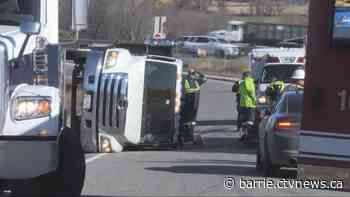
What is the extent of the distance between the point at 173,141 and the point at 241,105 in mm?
3459

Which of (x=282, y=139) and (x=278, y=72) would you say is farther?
(x=278, y=72)

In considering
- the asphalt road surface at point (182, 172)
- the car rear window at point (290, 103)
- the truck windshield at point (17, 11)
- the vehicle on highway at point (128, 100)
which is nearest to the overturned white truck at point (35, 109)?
the truck windshield at point (17, 11)

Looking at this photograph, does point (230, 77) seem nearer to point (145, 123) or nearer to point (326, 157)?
point (145, 123)

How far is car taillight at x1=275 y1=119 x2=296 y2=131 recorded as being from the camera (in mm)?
13516

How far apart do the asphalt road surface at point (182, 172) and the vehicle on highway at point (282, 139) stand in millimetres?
283

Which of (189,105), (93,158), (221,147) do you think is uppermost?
(189,105)

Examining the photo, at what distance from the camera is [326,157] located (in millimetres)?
7457

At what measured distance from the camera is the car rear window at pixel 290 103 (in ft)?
46.7

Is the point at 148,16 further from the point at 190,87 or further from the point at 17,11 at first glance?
the point at 17,11

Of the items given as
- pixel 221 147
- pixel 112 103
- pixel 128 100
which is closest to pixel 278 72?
pixel 221 147

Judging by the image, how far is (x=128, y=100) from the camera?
19.7 m

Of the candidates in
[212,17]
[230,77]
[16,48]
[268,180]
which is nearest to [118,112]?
[268,180]

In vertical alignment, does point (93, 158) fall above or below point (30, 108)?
below

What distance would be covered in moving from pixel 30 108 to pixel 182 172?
5.99 m
